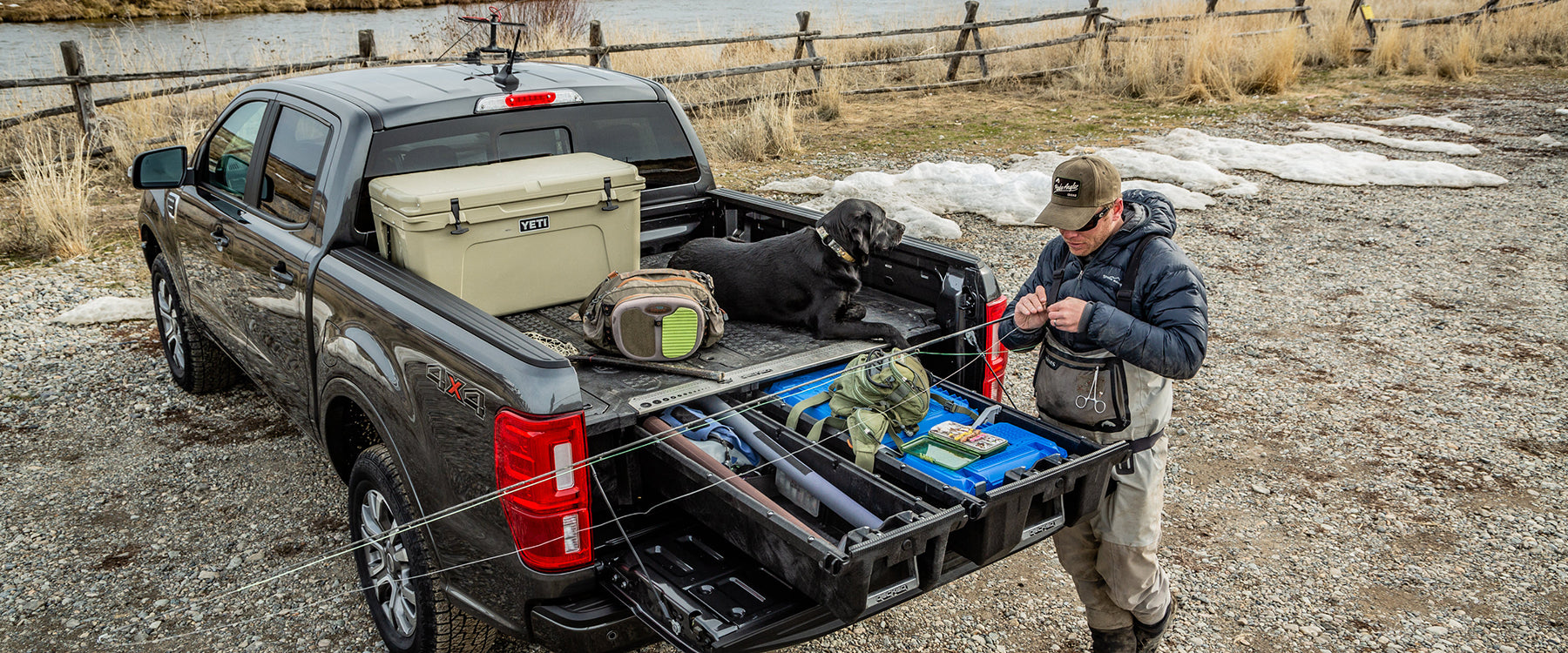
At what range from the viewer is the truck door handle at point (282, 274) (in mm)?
3600

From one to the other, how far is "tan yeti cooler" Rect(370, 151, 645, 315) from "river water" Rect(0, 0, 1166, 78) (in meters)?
10.0

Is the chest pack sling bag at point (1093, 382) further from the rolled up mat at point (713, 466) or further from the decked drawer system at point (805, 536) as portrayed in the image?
the rolled up mat at point (713, 466)

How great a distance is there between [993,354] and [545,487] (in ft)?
5.80

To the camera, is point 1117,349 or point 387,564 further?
point 387,564

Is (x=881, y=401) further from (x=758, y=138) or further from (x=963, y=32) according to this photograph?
(x=963, y=32)

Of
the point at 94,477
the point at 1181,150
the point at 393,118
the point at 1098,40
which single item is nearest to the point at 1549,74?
the point at 1098,40

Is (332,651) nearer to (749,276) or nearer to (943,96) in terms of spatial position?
(749,276)

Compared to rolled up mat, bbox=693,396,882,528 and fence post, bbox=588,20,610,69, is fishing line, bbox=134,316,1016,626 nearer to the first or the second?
rolled up mat, bbox=693,396,882,528

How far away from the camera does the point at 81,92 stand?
1030 centimetres

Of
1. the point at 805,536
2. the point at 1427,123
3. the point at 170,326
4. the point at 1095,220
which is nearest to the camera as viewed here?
the point at 805,536

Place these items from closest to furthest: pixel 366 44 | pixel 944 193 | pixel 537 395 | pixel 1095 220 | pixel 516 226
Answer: pixel 537 395 → pixel 1095 220 → pixel 516 226 → pixel 944 193 → pixel 366 44

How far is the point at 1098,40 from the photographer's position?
54.2 feet

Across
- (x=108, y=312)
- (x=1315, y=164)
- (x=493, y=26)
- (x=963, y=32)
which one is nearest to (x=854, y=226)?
(x=493, y=26)

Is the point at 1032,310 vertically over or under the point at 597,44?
under
